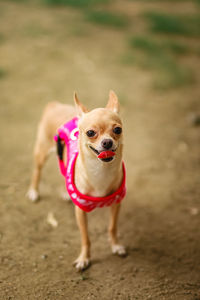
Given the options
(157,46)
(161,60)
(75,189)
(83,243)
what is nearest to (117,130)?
(75,189)

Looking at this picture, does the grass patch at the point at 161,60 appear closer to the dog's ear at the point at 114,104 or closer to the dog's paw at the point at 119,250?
the dog's ear at the point at 114,104

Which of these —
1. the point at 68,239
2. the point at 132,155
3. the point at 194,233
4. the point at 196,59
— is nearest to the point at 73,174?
the point at 68,239

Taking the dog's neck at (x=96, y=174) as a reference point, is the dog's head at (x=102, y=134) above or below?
above

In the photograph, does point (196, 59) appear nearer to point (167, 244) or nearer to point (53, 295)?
point (167, 244)

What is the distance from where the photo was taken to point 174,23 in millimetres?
10297

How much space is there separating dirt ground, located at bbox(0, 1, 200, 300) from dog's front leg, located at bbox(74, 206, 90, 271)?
83 mm

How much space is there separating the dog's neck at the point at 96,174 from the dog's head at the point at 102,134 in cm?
6

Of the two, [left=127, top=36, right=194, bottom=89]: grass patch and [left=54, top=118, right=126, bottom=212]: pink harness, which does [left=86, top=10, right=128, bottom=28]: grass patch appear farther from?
[left=54, top=118, right=126, bottom=212]: pink harness

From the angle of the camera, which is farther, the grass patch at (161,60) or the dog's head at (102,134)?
the grass patch at (161,60)

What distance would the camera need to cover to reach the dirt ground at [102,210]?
300 cm

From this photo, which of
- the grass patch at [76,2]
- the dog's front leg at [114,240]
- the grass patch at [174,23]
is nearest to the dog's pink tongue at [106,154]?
the dog's front leg at [114,240]

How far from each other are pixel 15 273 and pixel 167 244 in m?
1.73

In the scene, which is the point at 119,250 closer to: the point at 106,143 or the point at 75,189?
the point at 75,189

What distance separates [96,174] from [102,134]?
0.41 m
